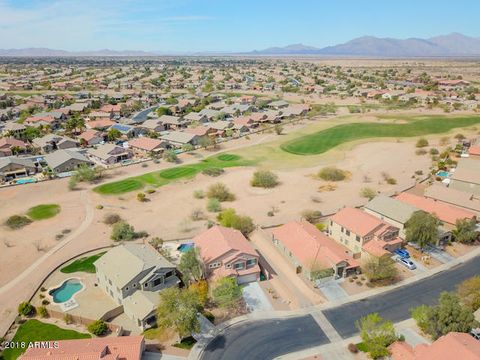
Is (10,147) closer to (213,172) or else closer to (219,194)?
(213,172)

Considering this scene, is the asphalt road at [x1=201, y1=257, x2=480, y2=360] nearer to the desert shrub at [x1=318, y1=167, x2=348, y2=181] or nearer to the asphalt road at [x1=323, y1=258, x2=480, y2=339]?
the asphalt road at [x1=323, y1=258, x2=480, y2=339]

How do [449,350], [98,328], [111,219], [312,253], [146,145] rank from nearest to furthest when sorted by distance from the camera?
[449,350] < [98,328] < [312,253] < [111,219] < [146,145]

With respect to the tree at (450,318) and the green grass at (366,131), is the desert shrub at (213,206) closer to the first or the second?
the tree at (450,318)

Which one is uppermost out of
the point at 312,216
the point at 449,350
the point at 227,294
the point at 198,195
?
the point at 449,350

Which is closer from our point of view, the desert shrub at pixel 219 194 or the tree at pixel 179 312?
the tree at pixel 179 312

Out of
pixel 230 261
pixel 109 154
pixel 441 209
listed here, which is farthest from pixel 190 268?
pixel 109 154

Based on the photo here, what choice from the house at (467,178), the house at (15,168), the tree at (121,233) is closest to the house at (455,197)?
the house at (467,178)

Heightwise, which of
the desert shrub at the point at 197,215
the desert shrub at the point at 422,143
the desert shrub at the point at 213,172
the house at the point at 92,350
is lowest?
the desert shrub at the point at 197,215

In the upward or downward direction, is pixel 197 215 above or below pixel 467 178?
below
